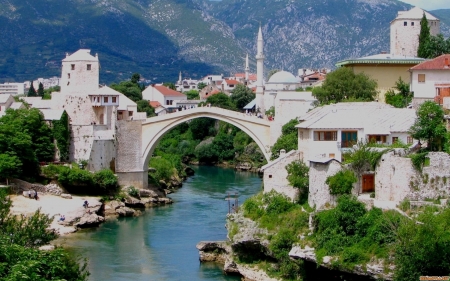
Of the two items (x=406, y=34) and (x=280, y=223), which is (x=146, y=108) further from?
(x=280, y=223)

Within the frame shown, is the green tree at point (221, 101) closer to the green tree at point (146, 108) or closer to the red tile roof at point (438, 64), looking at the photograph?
the green tree at point (146, 108)

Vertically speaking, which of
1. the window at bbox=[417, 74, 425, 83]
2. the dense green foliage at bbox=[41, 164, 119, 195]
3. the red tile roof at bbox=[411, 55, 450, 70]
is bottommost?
the dense green foliage at bbox=[41, 164, 119, 195]

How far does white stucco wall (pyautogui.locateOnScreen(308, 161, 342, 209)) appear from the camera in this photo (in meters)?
31.8

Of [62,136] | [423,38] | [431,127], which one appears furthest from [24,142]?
[431,127]

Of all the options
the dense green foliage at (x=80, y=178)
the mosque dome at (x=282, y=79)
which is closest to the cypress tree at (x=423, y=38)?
the dense green foliage at (x=80, y=178)

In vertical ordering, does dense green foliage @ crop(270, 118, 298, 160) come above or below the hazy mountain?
below

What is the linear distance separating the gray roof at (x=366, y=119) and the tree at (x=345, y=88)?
26.5 ft

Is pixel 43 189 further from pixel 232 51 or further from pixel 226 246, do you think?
pixel 232 51

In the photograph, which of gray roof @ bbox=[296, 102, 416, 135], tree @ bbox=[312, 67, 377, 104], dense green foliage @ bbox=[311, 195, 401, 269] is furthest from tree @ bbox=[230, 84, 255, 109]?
dense green foliage @ bbox=[311, 195, 401, 269]

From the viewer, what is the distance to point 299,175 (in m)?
34.6

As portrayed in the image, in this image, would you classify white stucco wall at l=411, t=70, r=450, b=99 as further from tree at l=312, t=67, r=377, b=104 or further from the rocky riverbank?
the rocky riverbank

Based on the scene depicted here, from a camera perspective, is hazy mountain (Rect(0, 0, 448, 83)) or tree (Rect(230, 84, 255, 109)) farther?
hazy mountain (Rect(0, 0, 448, 83))

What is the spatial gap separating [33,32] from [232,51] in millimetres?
38957

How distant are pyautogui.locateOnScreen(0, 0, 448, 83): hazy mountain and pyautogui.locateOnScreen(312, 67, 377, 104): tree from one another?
121530 mm
